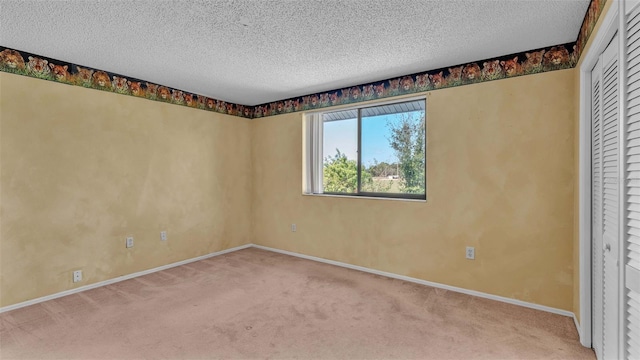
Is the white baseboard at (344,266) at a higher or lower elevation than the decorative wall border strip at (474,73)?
A: lower

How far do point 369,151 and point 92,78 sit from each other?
3236mm

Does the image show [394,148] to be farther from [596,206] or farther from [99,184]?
[99,184]

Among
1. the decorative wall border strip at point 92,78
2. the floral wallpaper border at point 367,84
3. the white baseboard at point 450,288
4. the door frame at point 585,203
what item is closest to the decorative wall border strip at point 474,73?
the floral wallpaper border at point 367,84

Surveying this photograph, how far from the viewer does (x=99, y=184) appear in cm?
320

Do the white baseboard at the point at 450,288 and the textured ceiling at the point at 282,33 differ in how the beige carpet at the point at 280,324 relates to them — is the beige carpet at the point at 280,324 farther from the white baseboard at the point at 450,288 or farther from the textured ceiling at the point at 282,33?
the textured ceiling at the point at 282,33

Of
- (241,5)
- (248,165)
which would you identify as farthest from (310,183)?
(241,5)

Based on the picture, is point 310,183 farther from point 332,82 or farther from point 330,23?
point 330,23

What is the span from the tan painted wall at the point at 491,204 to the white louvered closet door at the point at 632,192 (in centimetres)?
145

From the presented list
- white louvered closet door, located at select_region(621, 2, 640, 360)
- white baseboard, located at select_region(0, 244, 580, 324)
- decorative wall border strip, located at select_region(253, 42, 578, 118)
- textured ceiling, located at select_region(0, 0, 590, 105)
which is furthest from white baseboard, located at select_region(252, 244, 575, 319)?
textured ceiling, located at select_region(0, 0, 590, 105)

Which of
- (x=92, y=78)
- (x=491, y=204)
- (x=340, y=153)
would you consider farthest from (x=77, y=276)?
(x=491, y=204)

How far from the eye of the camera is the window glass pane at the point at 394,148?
11.3ft

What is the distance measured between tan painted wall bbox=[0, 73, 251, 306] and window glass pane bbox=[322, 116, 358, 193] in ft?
5.12

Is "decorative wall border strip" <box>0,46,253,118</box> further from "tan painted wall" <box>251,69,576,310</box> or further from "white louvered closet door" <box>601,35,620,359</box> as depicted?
"white louvered closet door" <box>601,35,620,359</box>

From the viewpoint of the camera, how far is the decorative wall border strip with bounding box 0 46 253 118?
2650 millimetres
